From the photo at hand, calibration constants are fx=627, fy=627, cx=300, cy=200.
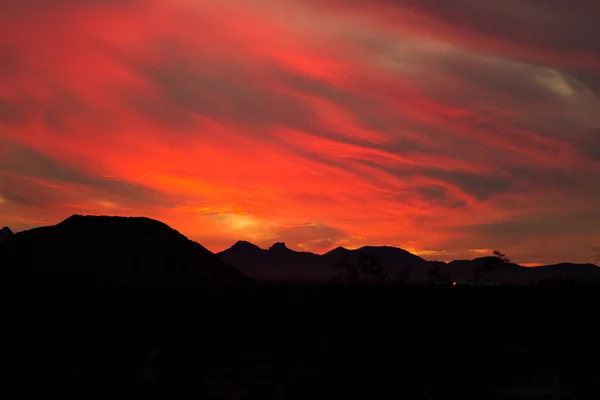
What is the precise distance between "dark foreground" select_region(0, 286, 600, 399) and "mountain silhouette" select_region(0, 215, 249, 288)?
105 feet

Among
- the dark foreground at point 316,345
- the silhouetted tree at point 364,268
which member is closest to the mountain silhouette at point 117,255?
the dark foreground at point 316,345

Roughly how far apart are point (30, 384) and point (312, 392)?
16.7 meters

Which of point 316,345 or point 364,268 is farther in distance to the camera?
point 364,268

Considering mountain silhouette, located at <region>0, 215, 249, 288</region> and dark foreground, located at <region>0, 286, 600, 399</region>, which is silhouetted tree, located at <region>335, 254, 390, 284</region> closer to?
mountain silhouette, located at <region>0, 215, 249, 288</region>

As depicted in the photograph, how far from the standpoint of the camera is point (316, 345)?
3675cm

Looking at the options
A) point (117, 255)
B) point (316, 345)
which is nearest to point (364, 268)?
point (117, 255)

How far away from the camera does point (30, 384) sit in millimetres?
36750

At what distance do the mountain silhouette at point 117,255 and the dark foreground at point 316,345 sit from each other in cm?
3194

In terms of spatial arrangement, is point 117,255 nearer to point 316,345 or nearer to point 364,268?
point 316,345

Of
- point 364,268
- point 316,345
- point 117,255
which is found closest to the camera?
point 316,345

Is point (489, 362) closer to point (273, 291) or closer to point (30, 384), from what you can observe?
point (273, 291)

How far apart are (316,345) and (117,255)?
157 feet

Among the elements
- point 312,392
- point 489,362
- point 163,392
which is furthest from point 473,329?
point 163,392

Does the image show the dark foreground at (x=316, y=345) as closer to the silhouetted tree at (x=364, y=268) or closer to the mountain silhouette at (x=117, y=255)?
the mountain silhouette at (x=117, y=255)
